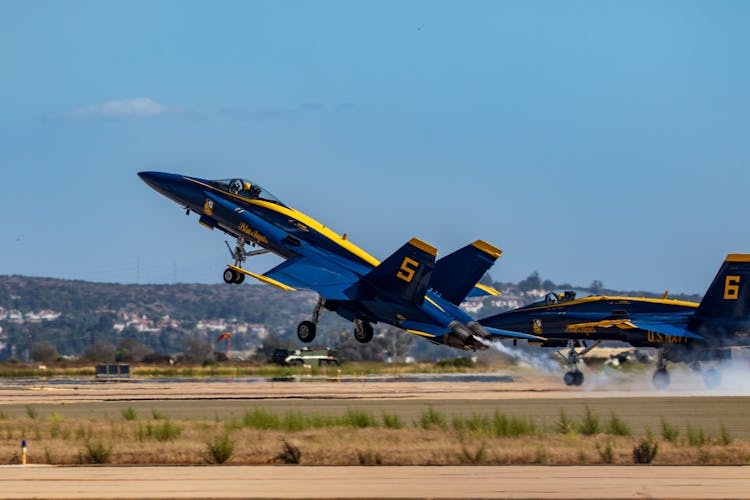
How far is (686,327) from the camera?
5206cm

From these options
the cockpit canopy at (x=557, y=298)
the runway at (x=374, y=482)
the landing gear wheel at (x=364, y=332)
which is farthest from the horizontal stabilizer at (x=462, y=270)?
the runway at (x=374, y=482)

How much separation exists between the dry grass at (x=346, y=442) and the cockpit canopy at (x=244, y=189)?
40.6ft

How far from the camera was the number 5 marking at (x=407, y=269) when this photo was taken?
1676 inches

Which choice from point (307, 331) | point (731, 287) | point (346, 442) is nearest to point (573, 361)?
point (731, 287)

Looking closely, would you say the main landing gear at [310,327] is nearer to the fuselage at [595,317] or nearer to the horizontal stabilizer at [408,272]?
the horizontal stabilizer at [408,272]

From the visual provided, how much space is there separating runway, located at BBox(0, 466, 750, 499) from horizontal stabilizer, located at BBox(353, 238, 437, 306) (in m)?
16.3

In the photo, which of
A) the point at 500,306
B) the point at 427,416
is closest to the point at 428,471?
the point at 427,416

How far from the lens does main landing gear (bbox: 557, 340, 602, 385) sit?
5234cm

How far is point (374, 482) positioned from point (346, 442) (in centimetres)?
627

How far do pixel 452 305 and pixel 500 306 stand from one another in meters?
128

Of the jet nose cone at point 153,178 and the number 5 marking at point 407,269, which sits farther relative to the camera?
the jet nose cone at point 153,178

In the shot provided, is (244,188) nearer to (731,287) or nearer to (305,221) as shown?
(305,221)

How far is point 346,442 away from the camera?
99.0 ft

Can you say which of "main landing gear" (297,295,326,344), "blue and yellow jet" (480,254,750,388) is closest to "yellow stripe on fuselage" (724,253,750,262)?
"blue and yellow jet" (480,254,750,388)
